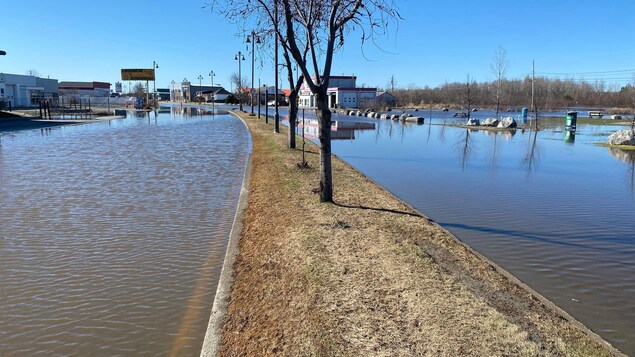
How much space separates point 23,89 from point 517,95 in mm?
97044

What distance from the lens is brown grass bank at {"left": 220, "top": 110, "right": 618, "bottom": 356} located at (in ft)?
13.0

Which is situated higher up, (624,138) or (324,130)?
(324,130)

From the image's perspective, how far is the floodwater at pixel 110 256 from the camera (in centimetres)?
479

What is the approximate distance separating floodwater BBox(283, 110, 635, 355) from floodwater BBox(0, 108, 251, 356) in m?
3.94

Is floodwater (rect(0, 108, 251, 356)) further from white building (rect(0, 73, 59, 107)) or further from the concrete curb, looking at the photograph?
white building (rect(0, 73, 59, 107))

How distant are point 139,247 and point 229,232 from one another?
151cm

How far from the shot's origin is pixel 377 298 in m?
4.80

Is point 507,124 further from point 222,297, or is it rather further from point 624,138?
point 222,297

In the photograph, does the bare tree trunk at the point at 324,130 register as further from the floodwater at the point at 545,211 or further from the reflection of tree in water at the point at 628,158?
the reflection of tree in water at the point at 628,158

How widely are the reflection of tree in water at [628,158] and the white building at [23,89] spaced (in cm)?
6315

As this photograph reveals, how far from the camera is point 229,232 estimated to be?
8.14 meters

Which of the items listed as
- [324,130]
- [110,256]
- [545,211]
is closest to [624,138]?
[545,211]

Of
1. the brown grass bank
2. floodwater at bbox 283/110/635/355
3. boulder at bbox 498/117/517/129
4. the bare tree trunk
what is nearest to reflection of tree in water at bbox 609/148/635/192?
floodwater at bbox 283/110/635/355

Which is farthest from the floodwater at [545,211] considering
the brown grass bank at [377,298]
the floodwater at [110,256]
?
the floodwater at [110,256]
